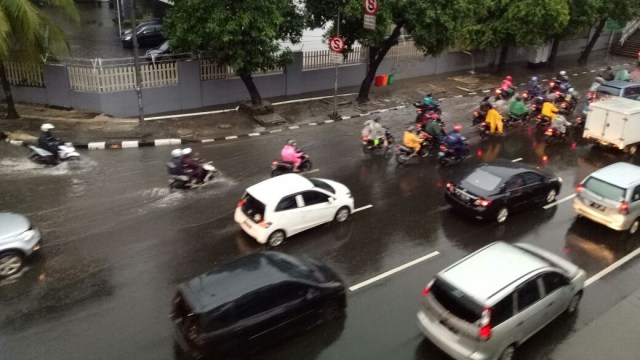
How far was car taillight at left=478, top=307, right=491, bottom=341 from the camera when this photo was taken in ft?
28.3

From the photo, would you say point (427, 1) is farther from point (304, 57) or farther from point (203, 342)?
point (203, 342)

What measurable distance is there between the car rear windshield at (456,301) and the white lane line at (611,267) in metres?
4.67

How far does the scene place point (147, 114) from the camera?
2212cm

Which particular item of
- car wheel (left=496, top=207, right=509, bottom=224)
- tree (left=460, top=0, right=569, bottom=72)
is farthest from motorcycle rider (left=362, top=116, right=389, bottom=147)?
tree (left=460, top=0, right=569, bottom=72)

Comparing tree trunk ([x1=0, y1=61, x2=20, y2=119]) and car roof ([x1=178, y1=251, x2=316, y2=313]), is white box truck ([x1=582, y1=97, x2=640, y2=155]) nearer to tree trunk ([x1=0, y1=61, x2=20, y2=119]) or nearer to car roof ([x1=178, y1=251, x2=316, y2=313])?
car roof ([x1=178, y1=251, x2=316, y2=313])

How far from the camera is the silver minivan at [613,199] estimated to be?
13781 millimetres

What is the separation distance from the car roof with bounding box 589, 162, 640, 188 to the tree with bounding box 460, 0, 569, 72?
49.5ft

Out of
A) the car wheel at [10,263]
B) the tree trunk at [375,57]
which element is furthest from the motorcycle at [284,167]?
the tree trunk at [375,57]

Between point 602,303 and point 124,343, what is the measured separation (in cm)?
989

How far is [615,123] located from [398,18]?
32.4 feet

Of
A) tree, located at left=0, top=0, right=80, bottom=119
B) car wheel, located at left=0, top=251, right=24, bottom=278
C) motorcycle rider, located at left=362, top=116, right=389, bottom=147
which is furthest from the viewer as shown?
motorcycle rider, located at left=362, top=116, right=389, bottom=147

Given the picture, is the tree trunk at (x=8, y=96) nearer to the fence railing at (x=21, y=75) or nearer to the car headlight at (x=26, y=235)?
the fence railing at (x=21, y=75)

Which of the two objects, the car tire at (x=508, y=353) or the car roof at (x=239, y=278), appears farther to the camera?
the car tire at (x=508, y=353)

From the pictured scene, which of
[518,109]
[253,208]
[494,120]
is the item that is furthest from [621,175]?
[253,208]
